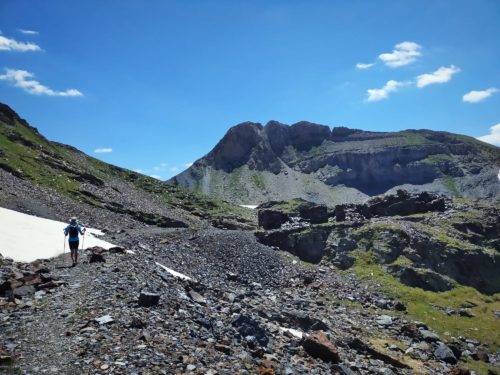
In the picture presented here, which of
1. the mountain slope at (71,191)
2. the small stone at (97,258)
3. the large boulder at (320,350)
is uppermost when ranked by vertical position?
the mountain slope at (71,191)

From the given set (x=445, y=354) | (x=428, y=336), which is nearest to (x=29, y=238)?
(x=445, y=354)

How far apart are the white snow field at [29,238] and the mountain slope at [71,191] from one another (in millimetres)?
19545

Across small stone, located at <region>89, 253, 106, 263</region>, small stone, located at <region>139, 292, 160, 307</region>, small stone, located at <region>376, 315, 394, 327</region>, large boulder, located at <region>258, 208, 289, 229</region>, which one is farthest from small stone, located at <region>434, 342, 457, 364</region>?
large boulder, located at <region>258, 208, 289, 229</region>

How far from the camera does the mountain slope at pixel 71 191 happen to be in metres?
70.7

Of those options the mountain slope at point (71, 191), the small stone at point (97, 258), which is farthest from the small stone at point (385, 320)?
the mountain slope at point (71, 191)

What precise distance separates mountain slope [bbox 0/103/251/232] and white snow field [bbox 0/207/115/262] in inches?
769

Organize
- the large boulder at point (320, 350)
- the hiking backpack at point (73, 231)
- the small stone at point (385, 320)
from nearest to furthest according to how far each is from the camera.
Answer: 1. the large boulder at point (320, 350)
2. the hiking backpack at point (73, 231)
3. the small stone at point (385, 320)

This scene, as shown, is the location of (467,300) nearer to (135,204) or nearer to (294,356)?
(294,356)

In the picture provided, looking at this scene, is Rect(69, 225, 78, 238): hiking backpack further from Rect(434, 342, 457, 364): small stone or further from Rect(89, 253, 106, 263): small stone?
Rect(434, 342, 457, 364): small stone

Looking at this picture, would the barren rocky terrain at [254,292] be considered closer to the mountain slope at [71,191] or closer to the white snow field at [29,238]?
the mountain slope at [71,191]

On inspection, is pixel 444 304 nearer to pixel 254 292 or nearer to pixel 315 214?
pixel 254 292

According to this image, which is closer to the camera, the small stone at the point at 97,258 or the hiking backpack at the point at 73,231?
the small stone at the point at 97,258

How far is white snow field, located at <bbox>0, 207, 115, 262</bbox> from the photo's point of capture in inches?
1200

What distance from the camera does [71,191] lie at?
9412 centimetres
